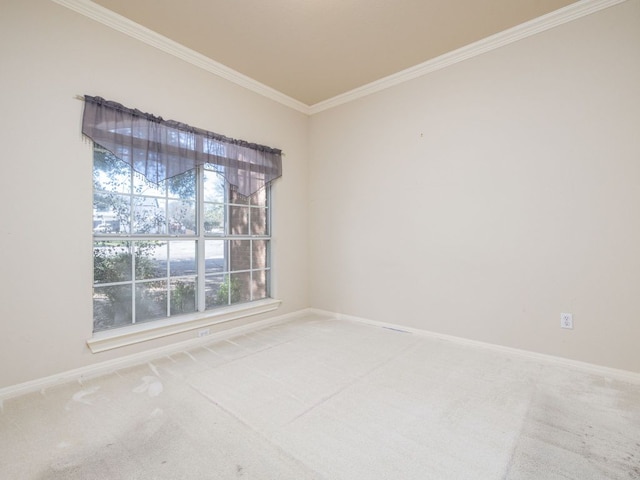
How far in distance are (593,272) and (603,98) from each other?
1.39 meters

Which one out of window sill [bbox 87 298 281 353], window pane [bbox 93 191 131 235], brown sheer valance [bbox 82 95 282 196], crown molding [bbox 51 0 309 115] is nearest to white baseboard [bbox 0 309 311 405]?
window sill [bbox 87 298 281 353]

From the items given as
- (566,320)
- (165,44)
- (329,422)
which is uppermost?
(165,44)

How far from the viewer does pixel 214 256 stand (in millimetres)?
3402

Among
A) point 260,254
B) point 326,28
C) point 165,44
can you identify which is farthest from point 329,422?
point 165,44

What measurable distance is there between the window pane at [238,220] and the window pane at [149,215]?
29.6 inches

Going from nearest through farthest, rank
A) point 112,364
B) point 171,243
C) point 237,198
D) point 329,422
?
point 329,422 < point 112,364 < point 171,243 < point 237,198

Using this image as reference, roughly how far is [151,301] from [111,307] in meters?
0.33

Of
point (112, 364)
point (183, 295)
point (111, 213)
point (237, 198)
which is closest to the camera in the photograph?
point (112, 364)

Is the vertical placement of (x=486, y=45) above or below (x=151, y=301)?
above

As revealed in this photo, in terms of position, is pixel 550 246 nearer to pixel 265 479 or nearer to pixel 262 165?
pixel 265 479

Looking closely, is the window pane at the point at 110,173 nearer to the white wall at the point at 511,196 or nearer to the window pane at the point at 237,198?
the window pane at the point at 237,198

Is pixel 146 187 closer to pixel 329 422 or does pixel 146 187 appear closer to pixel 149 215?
pixel 149 215

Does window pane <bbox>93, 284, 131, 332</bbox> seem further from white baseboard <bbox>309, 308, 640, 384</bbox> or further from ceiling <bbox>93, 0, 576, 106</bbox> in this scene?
white baseboard <bbox>309, 308, 640, 384</bbox>

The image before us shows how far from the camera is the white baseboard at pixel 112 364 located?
2160 millimetres
